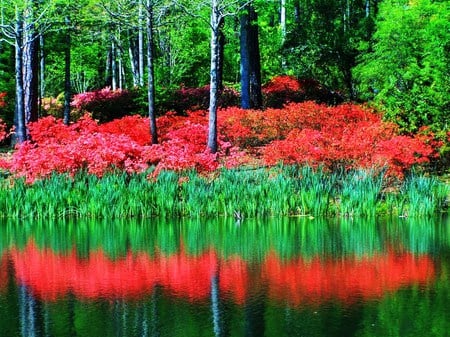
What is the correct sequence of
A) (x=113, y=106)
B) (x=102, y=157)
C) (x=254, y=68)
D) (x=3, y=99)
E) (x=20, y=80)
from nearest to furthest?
(x=102, y=157) → (x=20, y=80) → (x=254, y=68) → (x=3, y=99) → (x=113, y=106)

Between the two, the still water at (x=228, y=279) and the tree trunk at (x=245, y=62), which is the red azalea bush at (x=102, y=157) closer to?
the still water at (x=228, y=279)

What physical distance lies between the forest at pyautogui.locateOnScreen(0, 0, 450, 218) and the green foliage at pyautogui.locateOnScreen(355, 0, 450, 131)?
4 centimetres

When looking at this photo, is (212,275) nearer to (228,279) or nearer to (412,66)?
(228,279)

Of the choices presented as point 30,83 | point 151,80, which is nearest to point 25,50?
point 30,83

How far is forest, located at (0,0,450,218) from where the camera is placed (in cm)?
1469

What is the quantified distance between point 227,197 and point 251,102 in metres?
8.09

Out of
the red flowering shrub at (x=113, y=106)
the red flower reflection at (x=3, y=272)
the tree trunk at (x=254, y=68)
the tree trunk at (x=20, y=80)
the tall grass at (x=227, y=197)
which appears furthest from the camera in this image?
the red flowering shrub at (x=113, y=106)

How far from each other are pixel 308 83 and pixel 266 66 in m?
7.24

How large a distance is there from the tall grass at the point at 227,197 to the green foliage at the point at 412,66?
3033 mm

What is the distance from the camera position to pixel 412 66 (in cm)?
1919

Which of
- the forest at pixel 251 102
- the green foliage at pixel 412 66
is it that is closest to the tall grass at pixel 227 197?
the forest at pixel 251 102

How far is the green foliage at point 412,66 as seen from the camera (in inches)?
643

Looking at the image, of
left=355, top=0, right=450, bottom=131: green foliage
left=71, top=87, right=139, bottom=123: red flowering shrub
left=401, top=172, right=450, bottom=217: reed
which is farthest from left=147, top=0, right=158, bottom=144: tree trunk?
left=401, top=172, right=450, bottom=217: reed

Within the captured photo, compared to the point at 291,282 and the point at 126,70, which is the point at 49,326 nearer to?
the point at 291,282
